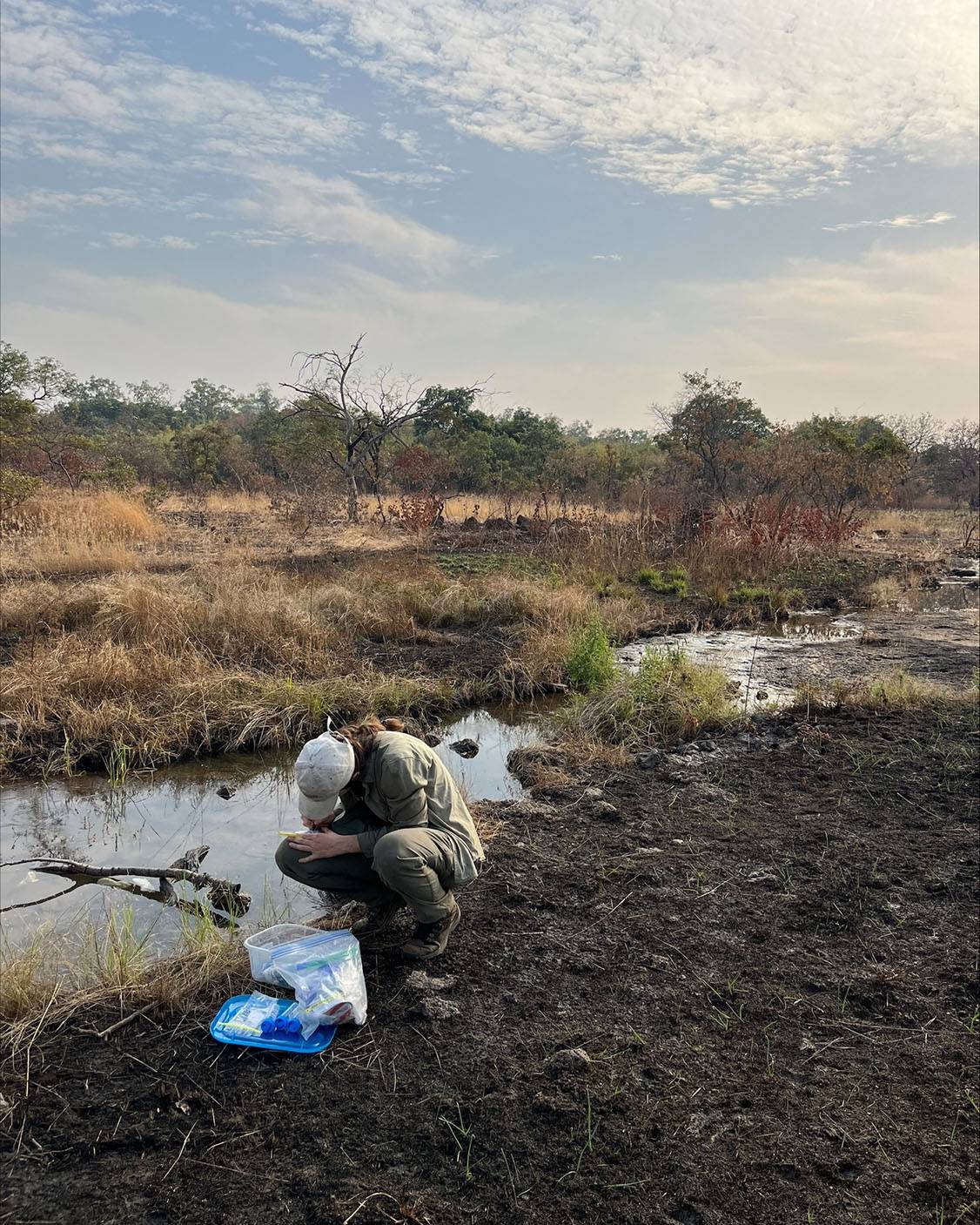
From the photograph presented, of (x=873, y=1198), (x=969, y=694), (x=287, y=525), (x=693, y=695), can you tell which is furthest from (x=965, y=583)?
(x=873, y=1198)

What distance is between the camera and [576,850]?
4.52 meters

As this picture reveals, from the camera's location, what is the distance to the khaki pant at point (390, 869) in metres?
3.21

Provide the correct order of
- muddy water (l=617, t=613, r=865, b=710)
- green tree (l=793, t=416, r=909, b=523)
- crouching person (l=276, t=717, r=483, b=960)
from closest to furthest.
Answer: crouching person (l=276, t=717, r=483, b=960), muddy water (l=617, t=613, r=865, b=710), green tree (l=793, t=416, r=909, b=523)

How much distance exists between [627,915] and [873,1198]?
5.17 feet

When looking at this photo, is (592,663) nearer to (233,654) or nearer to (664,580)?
(233,654)

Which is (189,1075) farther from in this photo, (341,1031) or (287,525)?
(287,525)

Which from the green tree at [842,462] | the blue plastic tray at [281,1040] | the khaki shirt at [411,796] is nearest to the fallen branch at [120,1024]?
the blue plastic tray at [281,1040]

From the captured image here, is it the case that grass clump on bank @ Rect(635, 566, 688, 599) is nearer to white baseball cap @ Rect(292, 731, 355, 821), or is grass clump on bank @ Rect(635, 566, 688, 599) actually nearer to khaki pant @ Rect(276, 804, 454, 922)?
khaki pant @ Rect(276, 804, 454, 922)

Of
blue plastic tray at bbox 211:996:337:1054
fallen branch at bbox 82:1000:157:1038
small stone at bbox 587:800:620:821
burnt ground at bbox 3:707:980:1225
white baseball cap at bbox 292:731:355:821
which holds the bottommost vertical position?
burnt ground at bbox 3:707:980:1225

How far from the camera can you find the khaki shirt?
10.6 ft

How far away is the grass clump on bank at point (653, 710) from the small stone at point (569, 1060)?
3451mm

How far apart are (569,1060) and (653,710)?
4.20m

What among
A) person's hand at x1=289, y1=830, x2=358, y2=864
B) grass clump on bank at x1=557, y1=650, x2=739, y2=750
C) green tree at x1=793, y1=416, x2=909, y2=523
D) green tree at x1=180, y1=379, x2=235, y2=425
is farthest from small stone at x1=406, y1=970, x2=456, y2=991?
green tree at x1=180, y1=379, x2=235, y2=425

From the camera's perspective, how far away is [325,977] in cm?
305
